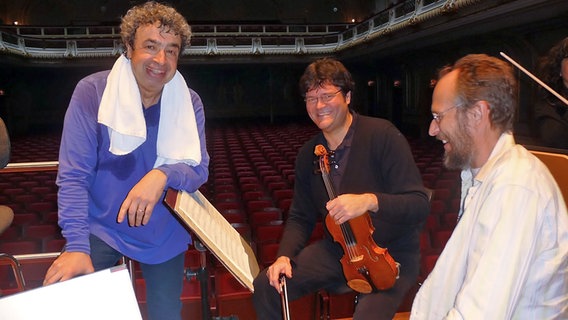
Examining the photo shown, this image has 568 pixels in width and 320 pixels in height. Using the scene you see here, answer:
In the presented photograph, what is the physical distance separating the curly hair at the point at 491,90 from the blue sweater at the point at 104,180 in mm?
1054

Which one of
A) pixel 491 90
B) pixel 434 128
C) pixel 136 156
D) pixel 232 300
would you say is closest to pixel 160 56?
pixel 136 156

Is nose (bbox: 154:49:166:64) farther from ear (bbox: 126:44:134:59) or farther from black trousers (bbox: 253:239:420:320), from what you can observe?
black trousers (bbox: 253:239:420:320)

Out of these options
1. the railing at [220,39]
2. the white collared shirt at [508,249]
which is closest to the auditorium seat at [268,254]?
the white collared shirt at [508,249]

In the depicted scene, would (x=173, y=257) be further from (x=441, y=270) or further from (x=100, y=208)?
(x=441, y=270)

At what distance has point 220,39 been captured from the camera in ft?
64.5

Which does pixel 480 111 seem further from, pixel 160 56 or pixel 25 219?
pixel 25 219

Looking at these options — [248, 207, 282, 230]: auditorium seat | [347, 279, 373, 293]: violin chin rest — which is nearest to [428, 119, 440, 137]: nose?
[347, 279, 373, 293]: violin chin rest

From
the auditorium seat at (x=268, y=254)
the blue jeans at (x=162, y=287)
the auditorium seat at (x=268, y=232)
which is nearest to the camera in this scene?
the blue jeans at (x=162, y=287)

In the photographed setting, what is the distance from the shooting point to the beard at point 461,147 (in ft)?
5.11

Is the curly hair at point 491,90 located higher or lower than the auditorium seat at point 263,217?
higher

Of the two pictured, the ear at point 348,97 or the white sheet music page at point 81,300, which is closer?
the white sheet music page at point 81,300

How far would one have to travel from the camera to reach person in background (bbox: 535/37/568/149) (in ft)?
7.88

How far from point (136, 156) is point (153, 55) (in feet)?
1.37

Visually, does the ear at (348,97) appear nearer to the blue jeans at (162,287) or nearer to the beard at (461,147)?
the beard at (461,147)
